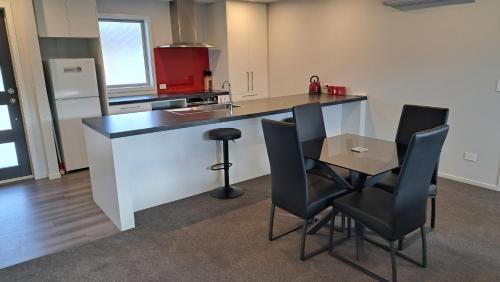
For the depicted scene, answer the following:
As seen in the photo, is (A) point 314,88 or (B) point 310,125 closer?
(B) point 310,125

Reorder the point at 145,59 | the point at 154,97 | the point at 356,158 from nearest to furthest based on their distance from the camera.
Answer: the point at 356,158, the point at 154,97, the point at 145,59

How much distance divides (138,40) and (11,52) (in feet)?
5.66

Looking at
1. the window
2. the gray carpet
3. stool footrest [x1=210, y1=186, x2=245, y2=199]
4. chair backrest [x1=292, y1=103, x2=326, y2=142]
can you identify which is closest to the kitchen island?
stool footrest [x1=210, y1=186, x2=245, y2=199]

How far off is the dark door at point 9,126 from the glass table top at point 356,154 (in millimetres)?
3632

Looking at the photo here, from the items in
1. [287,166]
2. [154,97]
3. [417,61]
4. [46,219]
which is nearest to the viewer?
[287,166]

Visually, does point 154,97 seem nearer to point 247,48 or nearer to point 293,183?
point 247,48

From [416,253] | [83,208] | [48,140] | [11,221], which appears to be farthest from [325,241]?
[48,140]

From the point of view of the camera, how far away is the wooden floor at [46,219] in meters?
2.67

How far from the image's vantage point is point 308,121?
3.18 m

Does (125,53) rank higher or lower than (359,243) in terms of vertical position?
higher

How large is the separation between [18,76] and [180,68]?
2.32 meters

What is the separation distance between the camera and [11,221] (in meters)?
3.11

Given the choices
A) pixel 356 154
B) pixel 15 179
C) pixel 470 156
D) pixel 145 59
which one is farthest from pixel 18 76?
pixel 470 156

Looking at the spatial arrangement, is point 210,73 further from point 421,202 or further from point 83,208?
point 421,202
